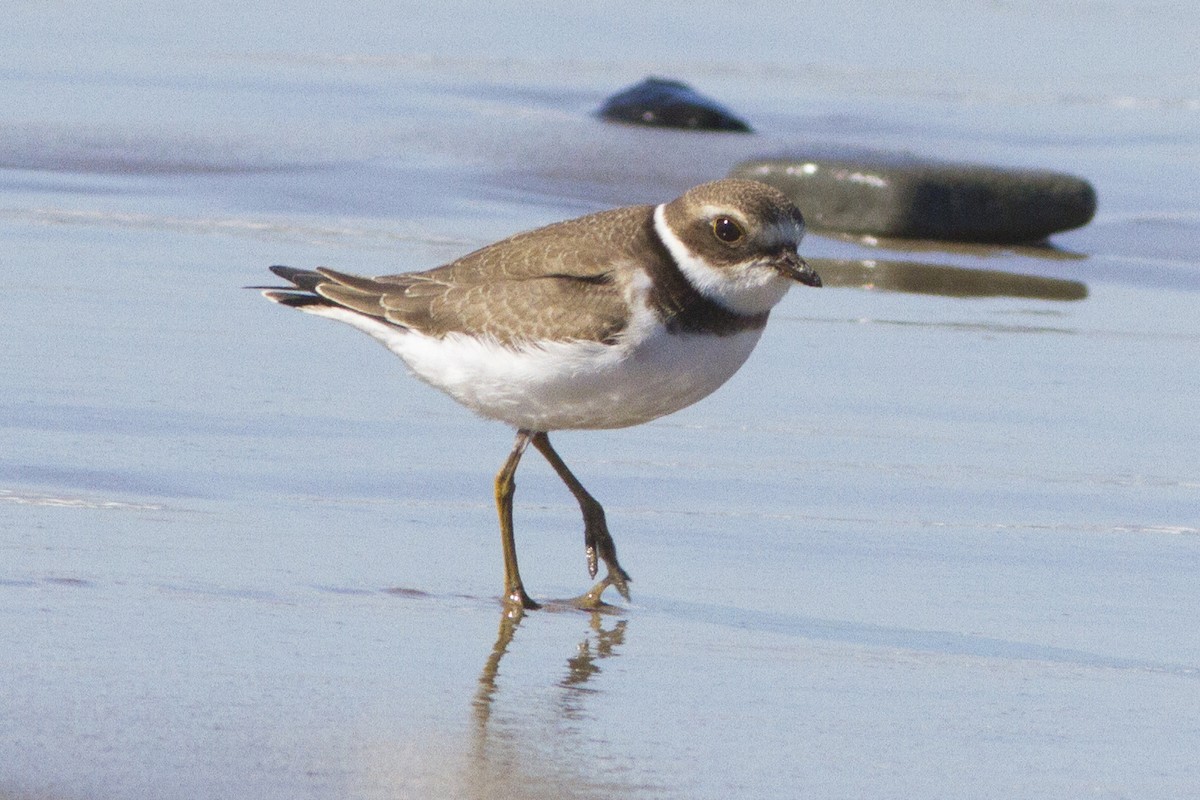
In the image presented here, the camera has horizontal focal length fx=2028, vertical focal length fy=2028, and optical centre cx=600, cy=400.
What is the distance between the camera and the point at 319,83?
15.7 metres

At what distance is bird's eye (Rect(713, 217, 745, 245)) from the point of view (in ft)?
16.3

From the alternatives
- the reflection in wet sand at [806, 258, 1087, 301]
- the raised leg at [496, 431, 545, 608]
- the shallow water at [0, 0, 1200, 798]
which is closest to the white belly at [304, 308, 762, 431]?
the raised leg at [496, 431, 545, 608]

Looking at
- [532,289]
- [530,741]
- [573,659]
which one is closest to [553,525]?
[532,289]

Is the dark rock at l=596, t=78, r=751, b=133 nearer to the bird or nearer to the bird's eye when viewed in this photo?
the bird

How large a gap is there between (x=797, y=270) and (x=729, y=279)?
0.17 meters

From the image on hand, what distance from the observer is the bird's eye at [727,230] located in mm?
4973

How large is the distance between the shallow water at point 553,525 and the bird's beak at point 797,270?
765 mm

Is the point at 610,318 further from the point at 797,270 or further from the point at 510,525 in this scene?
the point at 510,525

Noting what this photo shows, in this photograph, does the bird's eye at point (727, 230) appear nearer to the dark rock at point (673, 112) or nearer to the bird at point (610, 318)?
the bird at point (610, 318)

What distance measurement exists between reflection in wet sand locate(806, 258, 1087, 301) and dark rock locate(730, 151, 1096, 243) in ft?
2.52

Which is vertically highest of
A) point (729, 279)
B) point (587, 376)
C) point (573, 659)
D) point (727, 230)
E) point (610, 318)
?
point (727, 230)

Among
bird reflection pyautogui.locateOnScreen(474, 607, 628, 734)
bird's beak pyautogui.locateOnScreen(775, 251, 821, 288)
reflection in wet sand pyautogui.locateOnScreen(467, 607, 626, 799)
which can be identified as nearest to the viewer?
reflection in wet sand pyautogui.locateOnScreen(467, 607, 626, 799)

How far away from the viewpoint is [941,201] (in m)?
11.2

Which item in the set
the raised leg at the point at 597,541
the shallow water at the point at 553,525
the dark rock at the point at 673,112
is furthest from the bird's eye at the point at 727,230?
the dark rock at the point at 673,112
